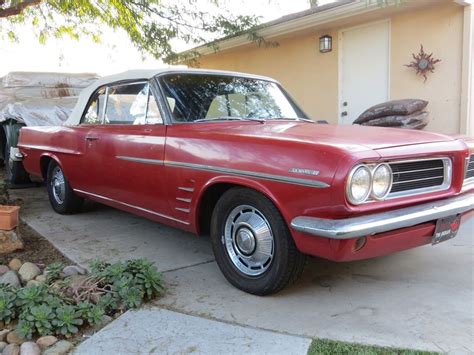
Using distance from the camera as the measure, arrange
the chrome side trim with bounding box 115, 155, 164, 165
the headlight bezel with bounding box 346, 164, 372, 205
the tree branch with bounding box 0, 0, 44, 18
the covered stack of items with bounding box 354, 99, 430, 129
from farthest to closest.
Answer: the covered stack of items with bounding box 354, 99, 430, 129 < the tree branch with bounding box 0, 0, 44, 18 < the chrome side trim with bounding box 115, 155, 164, 165 < the headlight bezel with bounding box 346, 164, 372, 205

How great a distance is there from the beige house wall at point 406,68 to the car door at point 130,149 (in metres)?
4.90

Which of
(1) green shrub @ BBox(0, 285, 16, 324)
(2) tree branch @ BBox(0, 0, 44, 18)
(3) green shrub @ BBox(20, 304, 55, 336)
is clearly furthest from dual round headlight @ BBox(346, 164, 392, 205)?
(2) tree branch @ BBox(0, 0, 44, 18)

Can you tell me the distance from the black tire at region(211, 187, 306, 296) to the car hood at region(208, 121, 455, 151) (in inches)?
17.5

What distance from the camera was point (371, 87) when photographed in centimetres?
800

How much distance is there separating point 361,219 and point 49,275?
2.36 meters

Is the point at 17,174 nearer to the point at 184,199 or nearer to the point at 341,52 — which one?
the point at 184,199

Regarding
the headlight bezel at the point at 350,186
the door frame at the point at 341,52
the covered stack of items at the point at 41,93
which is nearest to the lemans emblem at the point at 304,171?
the headlight bezel at the point at 350,186

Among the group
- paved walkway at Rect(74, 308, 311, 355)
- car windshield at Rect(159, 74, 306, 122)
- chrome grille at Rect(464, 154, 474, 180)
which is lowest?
paved walkway at Rect(74, 308, 311, 355)

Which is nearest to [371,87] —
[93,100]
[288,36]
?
[288,36]

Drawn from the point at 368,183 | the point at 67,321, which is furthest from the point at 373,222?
the point at 67,321

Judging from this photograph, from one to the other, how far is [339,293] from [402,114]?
433cm

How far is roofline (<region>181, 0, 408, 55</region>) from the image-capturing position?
7.31m

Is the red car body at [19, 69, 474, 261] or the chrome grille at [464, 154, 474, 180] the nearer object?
the red car body at [19, 69, 474, 261]

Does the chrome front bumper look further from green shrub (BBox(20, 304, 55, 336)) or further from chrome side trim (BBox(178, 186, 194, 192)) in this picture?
green shrub (BBox(20, 304, 55, 336))
